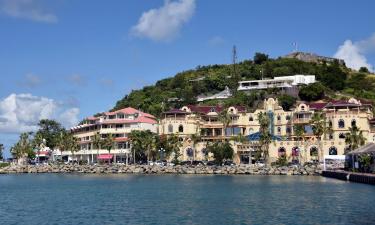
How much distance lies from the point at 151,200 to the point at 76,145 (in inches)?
3480

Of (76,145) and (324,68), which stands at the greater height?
(324,68)

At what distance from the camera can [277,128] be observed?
131 metres

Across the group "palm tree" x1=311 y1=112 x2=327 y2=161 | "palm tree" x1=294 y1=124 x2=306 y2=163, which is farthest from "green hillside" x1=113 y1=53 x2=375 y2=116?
"palm tree" x1=311 y1=112 x2=327 y2=161

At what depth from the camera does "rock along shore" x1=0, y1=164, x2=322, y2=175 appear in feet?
362

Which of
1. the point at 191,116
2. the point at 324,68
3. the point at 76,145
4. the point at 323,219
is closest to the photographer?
the point at 323,219

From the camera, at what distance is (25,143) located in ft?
508

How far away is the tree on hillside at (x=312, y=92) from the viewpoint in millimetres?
156250

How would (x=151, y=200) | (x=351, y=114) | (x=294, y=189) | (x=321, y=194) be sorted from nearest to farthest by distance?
(x=151, y=200), (x=321, y=194), (x=294, y=189), (x=351, y=114)

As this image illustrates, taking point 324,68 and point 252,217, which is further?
point 324,68

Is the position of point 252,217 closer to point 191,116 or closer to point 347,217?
point 347,217

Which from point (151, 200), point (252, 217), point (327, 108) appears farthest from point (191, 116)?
point (252, 217)

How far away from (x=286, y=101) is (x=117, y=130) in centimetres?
4636

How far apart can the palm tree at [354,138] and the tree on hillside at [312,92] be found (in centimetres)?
4345

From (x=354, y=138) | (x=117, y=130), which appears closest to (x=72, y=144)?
(x=117, y=130)
